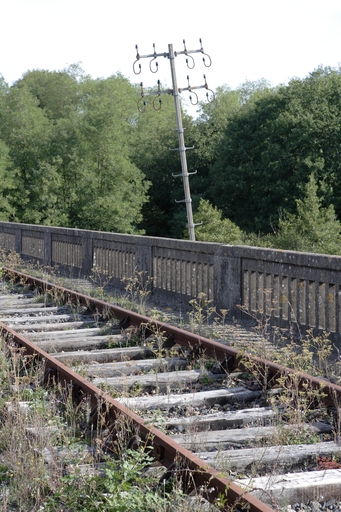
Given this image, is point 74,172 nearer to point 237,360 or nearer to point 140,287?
point 140,287

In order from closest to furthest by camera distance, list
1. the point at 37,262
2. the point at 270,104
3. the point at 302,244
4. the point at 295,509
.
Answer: the point at 295,509
the point at 37,262
the point at 302,244
the point at 270,104

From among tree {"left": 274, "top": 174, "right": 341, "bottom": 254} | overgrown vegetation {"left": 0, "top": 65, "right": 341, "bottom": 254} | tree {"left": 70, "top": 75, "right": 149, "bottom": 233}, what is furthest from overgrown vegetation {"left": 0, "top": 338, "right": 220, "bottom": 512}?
tree {"left": 70, "top": 75, "right": 149, "bottom": 233}

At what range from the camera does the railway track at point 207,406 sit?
3625 mm

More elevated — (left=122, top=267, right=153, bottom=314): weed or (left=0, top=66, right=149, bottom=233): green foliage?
(left=0, top=66, right=149, bottom=233): green foliage

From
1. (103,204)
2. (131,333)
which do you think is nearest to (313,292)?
(131,333)

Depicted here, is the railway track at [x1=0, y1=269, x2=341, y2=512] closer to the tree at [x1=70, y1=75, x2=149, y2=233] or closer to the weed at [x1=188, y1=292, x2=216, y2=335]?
the weed at [x1=188, y1=292, x2=216, y2=335]

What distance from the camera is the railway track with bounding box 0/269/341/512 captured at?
11.9ft

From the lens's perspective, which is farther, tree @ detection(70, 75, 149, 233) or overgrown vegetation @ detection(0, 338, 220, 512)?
tree @ detection(70, 75, 149, 233)

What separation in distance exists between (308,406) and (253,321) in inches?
159

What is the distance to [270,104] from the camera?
5478cm

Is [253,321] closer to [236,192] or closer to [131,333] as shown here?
[131,333]

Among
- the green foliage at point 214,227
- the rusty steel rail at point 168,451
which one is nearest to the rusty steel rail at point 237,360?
the rusty steel rail at point 168,451

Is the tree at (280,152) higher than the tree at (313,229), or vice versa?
the tree at (280,152)

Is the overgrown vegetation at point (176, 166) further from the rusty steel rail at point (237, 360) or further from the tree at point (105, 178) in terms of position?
the rusty steel rail at point (237, 360)
